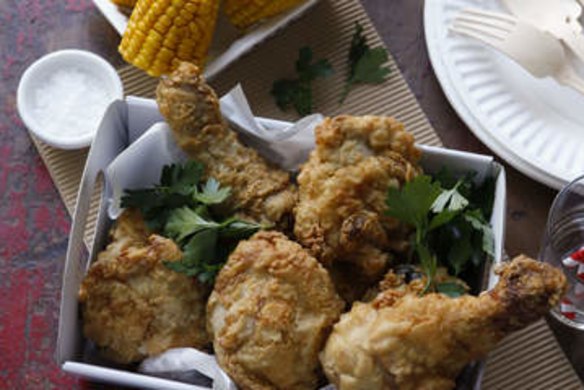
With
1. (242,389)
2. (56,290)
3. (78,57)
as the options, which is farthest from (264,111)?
(242,389)

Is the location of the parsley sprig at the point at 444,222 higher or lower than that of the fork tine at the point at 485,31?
lower

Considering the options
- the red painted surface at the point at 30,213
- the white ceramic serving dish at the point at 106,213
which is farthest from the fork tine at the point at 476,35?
the red painted surface at the point at 30,213

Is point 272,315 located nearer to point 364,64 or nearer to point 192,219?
point 192,219

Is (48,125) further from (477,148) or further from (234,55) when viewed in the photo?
(477,148)

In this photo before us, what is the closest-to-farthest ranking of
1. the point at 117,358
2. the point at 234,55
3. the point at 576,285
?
1. the point at 117,358
2. the point at 576,285
3. the point at 234,55

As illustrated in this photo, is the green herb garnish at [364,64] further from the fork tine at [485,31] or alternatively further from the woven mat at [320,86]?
the fork tine at [485,31]
